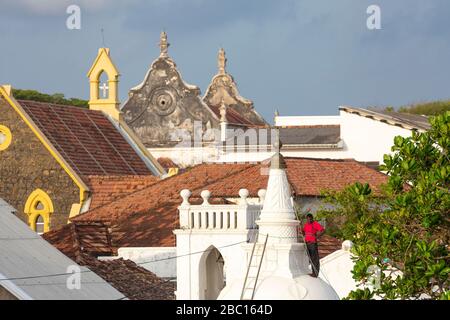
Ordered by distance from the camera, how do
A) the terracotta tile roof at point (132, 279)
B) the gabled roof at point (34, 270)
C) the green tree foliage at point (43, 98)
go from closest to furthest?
the gabled roof at point (34, 270)
the terracotta tile roof at point (132, 279)
the green tree foliage at point (43, 98)

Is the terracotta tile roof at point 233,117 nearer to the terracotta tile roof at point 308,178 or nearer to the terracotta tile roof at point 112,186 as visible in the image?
the terracotta tile roof at point 112,186

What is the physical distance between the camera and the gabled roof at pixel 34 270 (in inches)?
1626

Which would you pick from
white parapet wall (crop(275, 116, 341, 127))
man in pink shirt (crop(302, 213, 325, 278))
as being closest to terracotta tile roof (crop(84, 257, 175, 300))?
man in pink shirt (crop(302, 213, 325, 278))

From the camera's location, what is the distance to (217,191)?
62188 millimetres

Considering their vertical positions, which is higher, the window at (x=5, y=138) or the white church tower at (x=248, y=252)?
the window at (x=5, y=138)

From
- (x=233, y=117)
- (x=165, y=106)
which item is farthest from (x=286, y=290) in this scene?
(x=233, y=117)

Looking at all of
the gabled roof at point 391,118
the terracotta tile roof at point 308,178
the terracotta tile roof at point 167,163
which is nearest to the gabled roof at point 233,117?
the terracotta tile roof at point 167,163

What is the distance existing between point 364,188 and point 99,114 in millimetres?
38490

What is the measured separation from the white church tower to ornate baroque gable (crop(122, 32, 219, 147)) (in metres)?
54.9

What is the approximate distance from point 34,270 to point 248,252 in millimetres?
4333

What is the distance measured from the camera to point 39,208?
72250 mm

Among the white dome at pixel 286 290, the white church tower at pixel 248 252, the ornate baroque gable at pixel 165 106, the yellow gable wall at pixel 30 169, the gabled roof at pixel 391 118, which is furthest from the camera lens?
the ornate baroque gable at pixel 165 106

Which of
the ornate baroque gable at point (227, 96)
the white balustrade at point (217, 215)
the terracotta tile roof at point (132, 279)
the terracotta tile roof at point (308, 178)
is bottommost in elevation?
the terracotta tile roof at point (132, 279)

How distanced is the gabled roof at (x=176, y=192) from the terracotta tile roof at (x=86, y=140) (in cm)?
538
